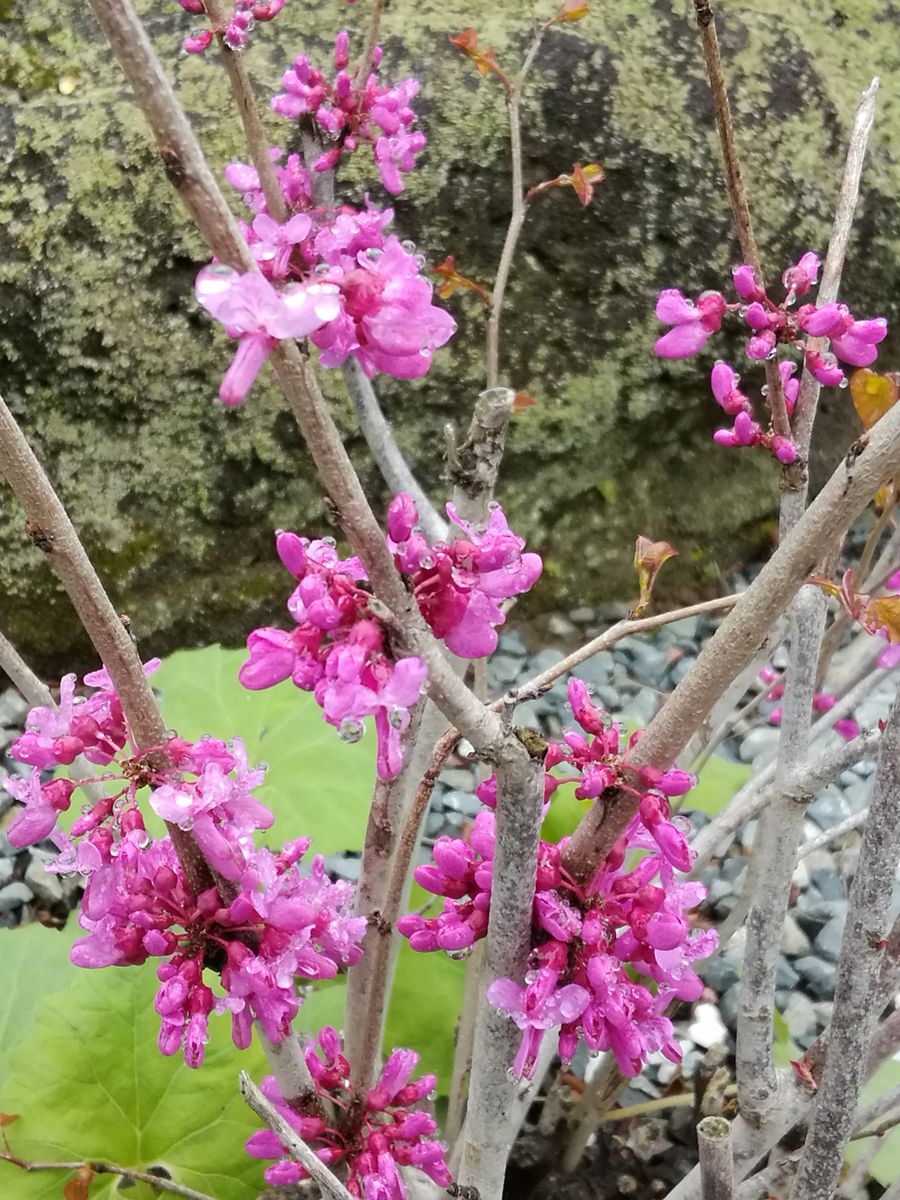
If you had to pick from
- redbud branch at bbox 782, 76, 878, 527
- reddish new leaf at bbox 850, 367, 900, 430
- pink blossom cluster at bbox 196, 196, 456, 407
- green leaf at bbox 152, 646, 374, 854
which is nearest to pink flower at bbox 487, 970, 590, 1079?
pink blossom cluster at bbox 196, 196, 456, 407

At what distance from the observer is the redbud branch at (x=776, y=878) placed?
3.04 feet

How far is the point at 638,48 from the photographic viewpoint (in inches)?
95.7

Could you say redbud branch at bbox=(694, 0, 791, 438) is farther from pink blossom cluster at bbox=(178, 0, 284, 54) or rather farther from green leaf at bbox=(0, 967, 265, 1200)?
green leaf at bbox=(0, 967, 265, 1200)

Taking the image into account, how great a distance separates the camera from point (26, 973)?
141cm

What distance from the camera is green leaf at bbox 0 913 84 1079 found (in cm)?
137

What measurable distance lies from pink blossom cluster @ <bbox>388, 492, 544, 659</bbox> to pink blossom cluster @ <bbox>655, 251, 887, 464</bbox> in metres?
0.45

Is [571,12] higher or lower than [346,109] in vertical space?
higher

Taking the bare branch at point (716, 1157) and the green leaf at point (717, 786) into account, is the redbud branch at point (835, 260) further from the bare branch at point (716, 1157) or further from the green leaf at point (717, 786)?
the green leaf at point (717, 786)

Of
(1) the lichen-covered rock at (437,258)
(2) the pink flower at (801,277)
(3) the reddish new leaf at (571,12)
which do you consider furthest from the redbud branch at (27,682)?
(1) the lichen-covered rock at (437,258)

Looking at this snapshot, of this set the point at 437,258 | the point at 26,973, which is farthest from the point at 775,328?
the point at 437,258

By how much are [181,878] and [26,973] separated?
0.87 metres

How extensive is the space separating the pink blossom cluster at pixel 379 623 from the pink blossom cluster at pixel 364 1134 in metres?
0.46

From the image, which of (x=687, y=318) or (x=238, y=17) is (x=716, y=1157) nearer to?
(x=687, y=318)

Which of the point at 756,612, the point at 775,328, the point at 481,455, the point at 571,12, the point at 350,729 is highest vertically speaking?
the point at 571,12
